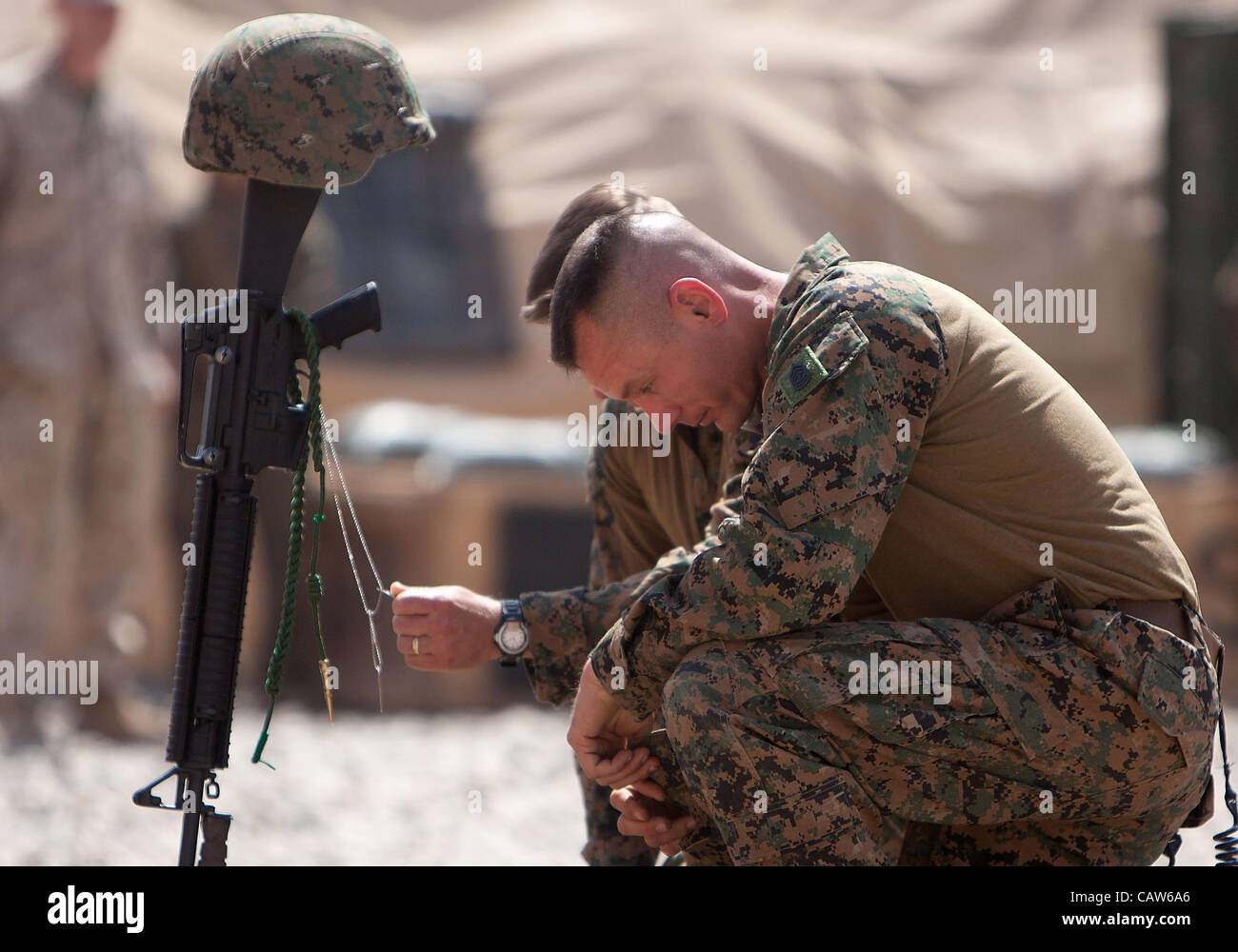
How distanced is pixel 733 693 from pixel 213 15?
770cm

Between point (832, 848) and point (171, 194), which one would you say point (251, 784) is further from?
point (171, 194)

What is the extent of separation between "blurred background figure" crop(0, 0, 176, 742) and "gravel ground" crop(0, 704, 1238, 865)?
0.35m

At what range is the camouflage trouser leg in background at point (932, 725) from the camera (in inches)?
86.0

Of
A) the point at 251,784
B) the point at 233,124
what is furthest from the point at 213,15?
the point at 233,124

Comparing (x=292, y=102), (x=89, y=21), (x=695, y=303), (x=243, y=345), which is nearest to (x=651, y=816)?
(x=695, y=303)

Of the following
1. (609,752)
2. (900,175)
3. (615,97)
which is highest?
(615,97)

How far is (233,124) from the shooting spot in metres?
2.26

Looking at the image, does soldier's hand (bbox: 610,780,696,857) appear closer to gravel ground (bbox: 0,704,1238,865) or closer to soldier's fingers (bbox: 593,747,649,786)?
soldier's fingers (bbox: 593,747,649,786)

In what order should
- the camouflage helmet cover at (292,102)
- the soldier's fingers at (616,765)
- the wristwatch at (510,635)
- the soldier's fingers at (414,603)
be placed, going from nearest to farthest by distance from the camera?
the camouflage helmet cover at (292,102) → the soldier's fingers at (616,765) → the soldier's fingers at (414,603) → the wristwatch at (510,635)

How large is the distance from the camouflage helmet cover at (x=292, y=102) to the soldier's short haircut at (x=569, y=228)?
0.36 metres

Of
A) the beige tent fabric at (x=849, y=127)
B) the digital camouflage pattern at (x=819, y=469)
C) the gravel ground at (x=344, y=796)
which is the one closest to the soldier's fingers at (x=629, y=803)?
the digital camouflage pattern at (x=819, y=469)

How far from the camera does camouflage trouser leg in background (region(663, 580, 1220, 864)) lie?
2.19 metres

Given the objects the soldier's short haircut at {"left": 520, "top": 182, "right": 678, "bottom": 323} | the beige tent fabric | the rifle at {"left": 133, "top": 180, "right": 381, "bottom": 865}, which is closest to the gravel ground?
the rifle at {"left": 133, "top": 180, "right": 381, "bottom": 865}

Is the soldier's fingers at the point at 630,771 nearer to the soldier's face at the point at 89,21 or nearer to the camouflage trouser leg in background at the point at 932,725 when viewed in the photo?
the camouflage trouser leg in background at the point at 932,725
